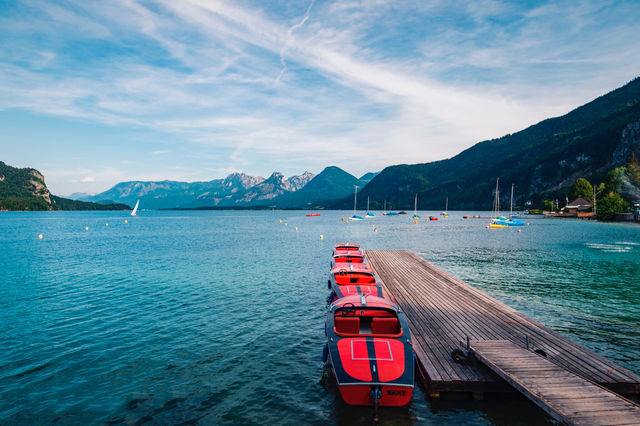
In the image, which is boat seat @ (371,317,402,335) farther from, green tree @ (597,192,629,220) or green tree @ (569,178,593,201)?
green tree @ (569,178,593,201)

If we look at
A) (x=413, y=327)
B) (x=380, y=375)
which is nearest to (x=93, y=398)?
(x=380, y=375)

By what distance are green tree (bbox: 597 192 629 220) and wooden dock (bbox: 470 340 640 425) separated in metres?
137

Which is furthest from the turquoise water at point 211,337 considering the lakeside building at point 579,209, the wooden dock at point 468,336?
the lakeside building at point 579,209

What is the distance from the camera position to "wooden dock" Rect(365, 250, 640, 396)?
11859 mm

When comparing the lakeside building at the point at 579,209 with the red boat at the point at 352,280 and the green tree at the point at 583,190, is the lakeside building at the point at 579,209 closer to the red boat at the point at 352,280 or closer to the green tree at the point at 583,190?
the green tree at the point at 583,190

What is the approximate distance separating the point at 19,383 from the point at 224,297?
44.2ft

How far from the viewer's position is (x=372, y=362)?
37.4ft

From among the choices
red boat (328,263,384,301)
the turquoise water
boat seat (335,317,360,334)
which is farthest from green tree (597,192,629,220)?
boat seat (335,317,360,334)

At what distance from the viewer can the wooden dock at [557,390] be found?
862 centimetres

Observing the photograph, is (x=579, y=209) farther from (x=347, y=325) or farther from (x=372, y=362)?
(x=372, y=362)

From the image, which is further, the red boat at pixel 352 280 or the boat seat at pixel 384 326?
the red boat at pixel 352 280

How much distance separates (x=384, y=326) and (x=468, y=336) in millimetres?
3344

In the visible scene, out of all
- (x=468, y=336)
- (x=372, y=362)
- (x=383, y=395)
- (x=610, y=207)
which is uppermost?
(x=610, y=207)

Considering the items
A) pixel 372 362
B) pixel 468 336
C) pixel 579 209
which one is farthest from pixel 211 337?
pixel 579 209
